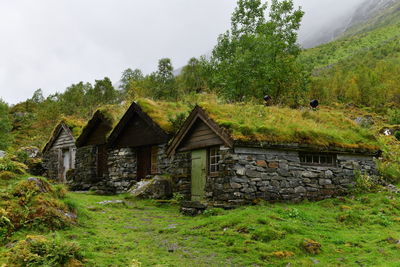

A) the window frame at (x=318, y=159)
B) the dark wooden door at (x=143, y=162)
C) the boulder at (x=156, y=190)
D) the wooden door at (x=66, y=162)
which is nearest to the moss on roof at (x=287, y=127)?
the window frame at (x=318, y=159)

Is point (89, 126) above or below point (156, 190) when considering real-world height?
above

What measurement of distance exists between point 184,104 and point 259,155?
7686 mm

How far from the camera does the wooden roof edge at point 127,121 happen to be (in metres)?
16.6

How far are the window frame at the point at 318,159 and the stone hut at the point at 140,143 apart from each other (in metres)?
5.82

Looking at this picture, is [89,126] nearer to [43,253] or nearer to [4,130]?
[4,130]

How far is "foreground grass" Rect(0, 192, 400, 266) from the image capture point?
7.26 meters

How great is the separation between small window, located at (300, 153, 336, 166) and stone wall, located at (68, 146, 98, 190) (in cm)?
1292

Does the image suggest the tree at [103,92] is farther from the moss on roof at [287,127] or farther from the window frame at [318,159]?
the window frame at [318,159]

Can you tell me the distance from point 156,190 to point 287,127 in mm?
5839

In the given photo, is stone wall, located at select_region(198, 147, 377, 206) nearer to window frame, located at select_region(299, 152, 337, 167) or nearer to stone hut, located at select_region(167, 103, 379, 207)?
stone hut, located at select_region(167, 103, 379, 207)

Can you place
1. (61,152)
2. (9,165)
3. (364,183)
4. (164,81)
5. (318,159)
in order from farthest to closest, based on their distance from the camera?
(164,81) → (61,152) → (364,183) → (318,159) → (9,165)

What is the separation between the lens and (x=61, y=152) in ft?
84.4

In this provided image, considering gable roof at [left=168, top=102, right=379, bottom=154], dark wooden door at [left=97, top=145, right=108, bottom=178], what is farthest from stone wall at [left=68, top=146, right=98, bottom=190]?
gable roof at [left=168, top=102, right=379, bottom=154]

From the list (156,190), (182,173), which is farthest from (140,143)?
(182,173)
